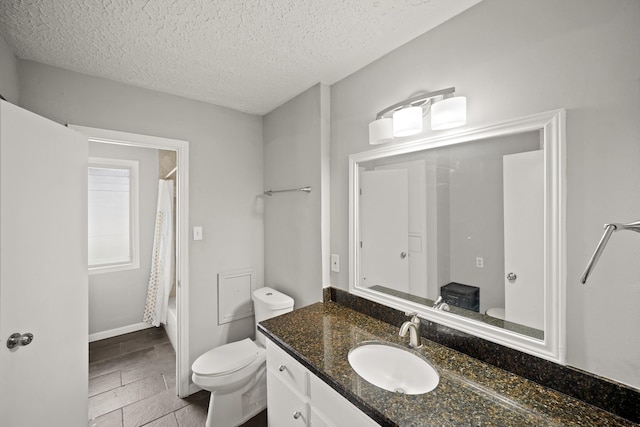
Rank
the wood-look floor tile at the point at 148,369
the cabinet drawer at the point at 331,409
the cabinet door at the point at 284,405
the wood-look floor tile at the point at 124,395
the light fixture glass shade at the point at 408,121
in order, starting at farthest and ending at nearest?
the wood-look floor tile at the point at 148,369 < the wood-look floor tile at the point at 124,395 < the light fixture glass shade at the point at 408,121 < the cabinet door at the point at 284,405 < the cabinet drawer at the point at 331,409

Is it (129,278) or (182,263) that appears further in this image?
(129,278)

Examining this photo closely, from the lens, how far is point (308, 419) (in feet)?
3.90

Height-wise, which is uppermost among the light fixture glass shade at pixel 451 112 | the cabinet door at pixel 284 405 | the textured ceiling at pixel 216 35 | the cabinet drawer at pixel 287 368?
the textured ceiling at pixel 216 35

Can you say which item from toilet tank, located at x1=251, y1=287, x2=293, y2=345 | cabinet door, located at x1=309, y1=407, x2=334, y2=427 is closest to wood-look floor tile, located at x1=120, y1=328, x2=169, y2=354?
toilet tank, located at x1=251, y1=287, x2=293, y2=345

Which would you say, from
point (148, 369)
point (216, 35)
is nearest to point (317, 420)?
point (216, 35)

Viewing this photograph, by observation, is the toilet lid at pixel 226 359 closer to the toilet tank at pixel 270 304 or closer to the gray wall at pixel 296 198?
the toilet tank at pixel 270 304

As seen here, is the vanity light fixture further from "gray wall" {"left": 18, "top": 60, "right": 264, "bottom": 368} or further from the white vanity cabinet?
"gray wall" {"left": 18, "top": 60, "right": 264, "bottom": 368}

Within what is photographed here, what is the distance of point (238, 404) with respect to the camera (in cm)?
189

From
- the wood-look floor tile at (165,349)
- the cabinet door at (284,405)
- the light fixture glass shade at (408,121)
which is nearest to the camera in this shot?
the cabinet door at (284,405)

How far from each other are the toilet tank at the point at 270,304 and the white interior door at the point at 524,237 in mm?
1441

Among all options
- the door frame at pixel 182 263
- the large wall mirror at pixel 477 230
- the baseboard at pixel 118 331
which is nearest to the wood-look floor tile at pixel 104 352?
the baseboard at pixel 118 331

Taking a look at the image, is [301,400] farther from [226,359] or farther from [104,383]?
[104,383]

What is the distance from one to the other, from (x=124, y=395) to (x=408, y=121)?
2889 mm

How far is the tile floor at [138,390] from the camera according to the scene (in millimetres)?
1916
